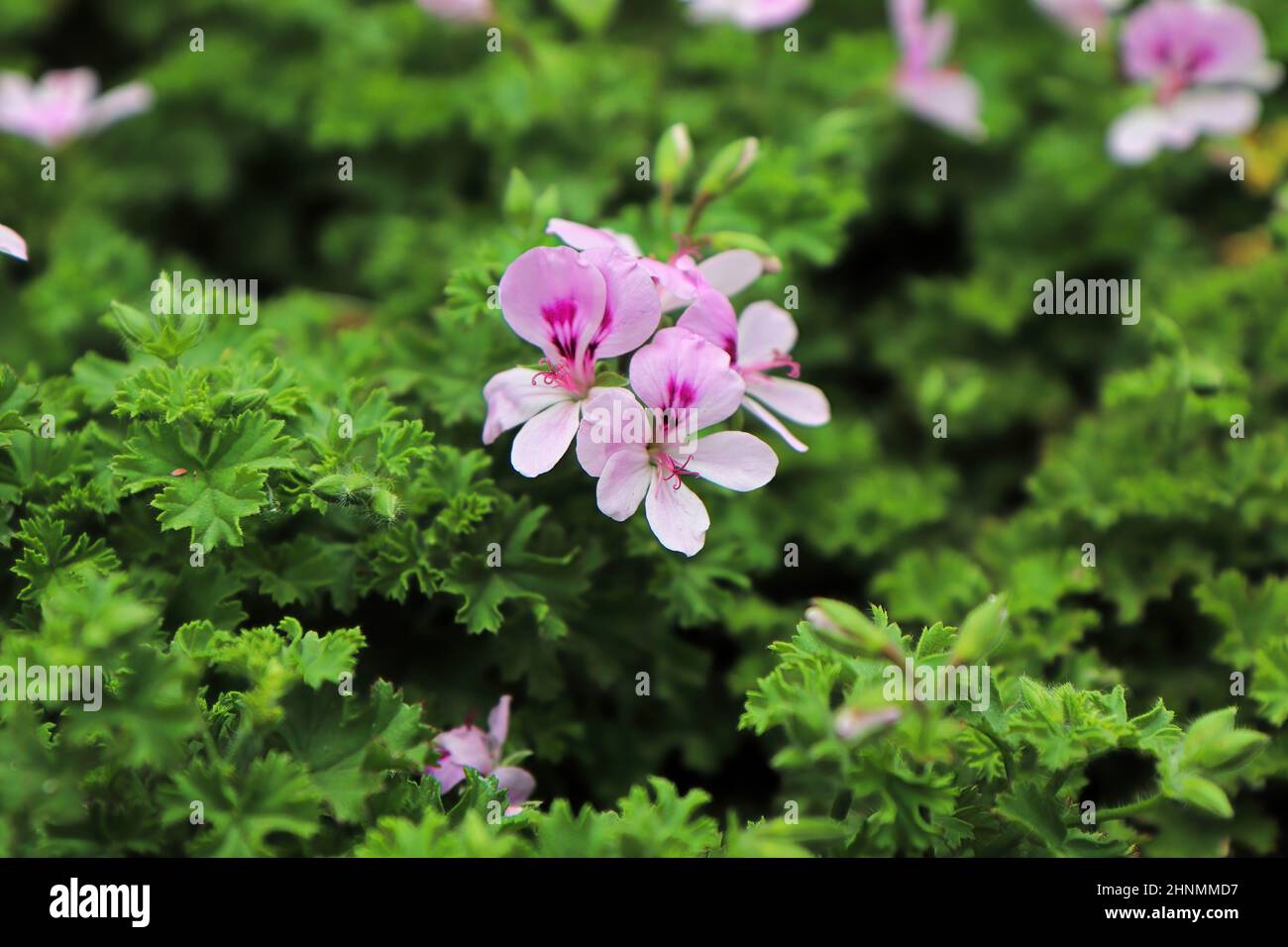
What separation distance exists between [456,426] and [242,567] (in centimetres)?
50

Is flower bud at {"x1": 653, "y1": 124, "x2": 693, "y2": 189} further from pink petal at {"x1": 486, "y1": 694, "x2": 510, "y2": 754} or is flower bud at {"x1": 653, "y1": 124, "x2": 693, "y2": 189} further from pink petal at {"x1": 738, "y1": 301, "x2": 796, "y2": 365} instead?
pink petal at {"x1": 486, "y1": 694, "x2": 510, "y2": 754}

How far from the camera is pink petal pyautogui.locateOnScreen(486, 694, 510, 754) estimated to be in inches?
80.0

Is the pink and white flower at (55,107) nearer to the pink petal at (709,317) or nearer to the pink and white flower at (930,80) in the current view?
the pink petal at (709,317)

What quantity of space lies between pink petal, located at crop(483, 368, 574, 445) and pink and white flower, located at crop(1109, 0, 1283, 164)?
1.79 metres

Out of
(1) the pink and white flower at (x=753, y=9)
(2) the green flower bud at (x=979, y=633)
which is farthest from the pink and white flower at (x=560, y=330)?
(1) the pink and white flower at (x=753, y=9)

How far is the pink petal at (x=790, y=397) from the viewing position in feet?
7.08

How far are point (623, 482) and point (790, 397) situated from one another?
0.46 m

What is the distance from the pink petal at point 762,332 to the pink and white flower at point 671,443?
0.94ft

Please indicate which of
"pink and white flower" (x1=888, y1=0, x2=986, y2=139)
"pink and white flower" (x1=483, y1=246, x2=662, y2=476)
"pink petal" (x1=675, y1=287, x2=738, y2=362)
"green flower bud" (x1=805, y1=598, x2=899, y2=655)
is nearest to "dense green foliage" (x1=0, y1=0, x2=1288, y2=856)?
"green flower bud" (x1=805, y1=598, x2=899, y2=655)

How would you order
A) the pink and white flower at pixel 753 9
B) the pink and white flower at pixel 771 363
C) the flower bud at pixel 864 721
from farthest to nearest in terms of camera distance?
1. the pink and white flower at pixel 753 9
2. the pink and white flower at pixel 771 363
3. the flower bud at pixel 864 721

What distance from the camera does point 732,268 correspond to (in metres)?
2.07
